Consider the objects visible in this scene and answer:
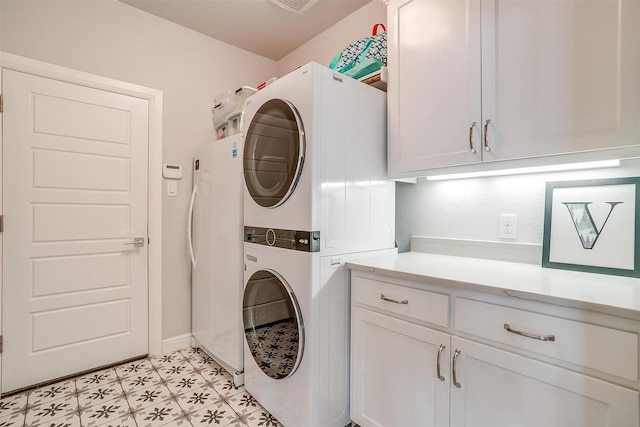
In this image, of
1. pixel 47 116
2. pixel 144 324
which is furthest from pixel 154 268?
pixel 47 116

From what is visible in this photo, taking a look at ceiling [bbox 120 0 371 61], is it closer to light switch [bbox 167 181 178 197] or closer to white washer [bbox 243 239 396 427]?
light switch [bbox 167 181 178 197]

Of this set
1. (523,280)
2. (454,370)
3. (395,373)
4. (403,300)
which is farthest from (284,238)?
(523,280)

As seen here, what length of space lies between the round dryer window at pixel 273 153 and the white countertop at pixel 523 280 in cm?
52

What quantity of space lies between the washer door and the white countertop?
370mm

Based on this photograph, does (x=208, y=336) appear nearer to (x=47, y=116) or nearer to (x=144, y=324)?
(x=144, y=324)

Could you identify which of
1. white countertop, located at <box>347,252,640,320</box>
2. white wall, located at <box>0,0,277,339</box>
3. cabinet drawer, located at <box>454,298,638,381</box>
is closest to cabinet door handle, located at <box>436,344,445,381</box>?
cabinet drawer, located at <box>454,298,638,381</box>

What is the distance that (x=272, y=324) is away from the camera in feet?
5.34

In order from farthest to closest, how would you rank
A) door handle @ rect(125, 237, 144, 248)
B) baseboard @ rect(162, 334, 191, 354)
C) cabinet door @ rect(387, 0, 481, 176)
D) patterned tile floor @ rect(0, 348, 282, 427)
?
baseboard @ rect(162, 334, 191, 354) < door handle @ rect(125, 237, 144, 248) < patterned tile floor @ rect(0, 348, 282, 427) < cabinet door @ rect(387, 0, 481, 176)

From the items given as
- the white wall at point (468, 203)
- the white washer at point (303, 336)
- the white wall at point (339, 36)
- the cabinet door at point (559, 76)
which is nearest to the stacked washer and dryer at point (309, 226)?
the white washer at point (303, 336)

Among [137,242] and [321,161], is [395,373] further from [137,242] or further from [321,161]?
[137,242]

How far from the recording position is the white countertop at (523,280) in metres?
0.86

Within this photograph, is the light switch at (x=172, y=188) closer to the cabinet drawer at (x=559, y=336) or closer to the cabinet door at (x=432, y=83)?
the cabinet door at (x=432, y=83)

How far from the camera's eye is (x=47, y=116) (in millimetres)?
1951

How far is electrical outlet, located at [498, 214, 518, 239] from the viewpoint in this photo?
1.49 m
